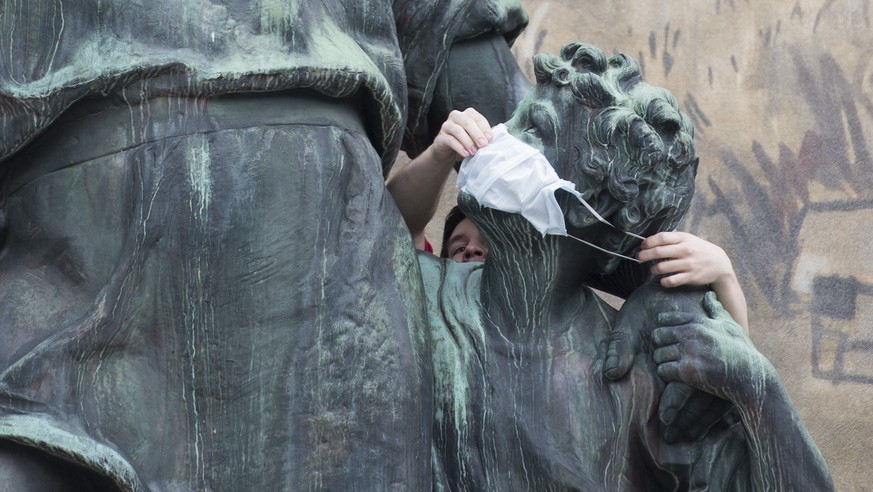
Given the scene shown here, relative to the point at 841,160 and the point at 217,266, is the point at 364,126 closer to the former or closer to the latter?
the point at 217,266

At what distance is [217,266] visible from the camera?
152 centimetres

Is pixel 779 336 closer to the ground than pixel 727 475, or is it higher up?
closer to the ground

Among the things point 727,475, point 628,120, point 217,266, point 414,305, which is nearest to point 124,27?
point 217,266

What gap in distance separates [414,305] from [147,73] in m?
0.34

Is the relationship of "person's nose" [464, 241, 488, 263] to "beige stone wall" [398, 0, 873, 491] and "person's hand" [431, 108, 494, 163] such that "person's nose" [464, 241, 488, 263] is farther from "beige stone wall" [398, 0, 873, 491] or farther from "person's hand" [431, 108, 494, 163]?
"beige stone wall" [398, 0, 873, 491]

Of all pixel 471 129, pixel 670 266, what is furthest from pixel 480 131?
pixel 670 266

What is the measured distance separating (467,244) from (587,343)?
0.54m

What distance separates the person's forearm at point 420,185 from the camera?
1763mm

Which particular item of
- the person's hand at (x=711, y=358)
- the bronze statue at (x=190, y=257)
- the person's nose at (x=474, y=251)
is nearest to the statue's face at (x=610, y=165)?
the person's hand at (x=711, y=358)

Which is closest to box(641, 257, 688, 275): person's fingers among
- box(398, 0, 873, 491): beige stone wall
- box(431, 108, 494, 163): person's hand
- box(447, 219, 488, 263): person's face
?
box(431, 108, 494, 163): person's hand

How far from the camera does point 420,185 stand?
1.79 m

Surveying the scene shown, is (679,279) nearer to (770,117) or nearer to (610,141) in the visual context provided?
(610,141)

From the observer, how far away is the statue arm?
5.21 ft

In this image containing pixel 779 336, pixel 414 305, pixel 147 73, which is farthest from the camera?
pixel 779 336
